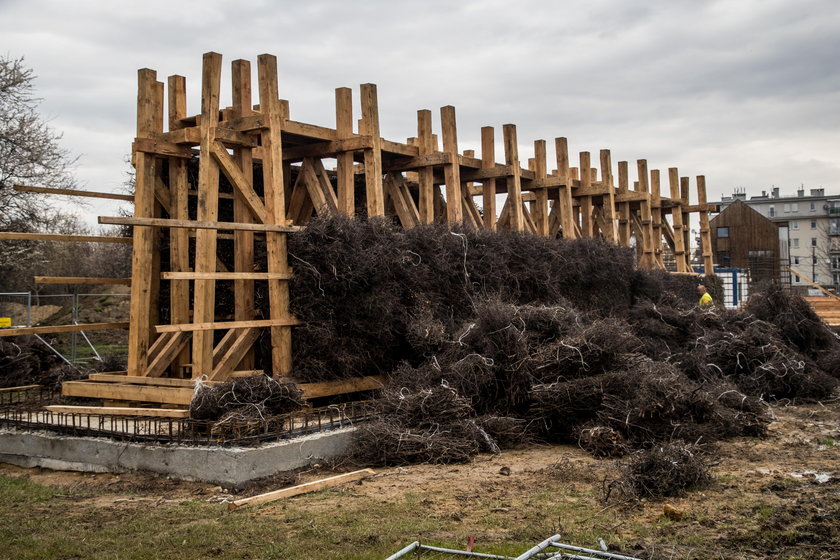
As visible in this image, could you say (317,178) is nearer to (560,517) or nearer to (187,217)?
(187,217)

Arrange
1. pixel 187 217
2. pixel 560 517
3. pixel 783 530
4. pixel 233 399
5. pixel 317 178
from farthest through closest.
→ pixel 317 178 < pixel 187 217 < pixel 233 399 < pixel 560 517 < pixel 783 530

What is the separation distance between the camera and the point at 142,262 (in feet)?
38.1

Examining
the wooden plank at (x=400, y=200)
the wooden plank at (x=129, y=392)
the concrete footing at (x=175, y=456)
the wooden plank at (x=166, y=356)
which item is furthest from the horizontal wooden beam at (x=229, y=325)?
the wooden plank at (x=400, y=200)

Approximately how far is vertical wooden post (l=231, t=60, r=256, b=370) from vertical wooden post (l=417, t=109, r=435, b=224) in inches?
165

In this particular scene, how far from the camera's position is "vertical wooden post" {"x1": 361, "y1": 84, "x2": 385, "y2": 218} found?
41.4 feet

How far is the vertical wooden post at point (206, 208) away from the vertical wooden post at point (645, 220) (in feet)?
48.8

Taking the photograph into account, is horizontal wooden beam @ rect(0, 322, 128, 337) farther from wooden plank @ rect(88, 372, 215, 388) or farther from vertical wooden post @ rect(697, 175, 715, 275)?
vertical wooden post @ rect(697, 175, 715, 275)

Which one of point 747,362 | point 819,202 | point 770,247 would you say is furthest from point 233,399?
point 819,202

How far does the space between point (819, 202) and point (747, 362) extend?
88.4 meters

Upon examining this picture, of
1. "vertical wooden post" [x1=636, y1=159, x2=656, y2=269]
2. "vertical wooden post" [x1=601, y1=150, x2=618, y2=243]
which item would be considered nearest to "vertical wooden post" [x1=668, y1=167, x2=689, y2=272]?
"vertical wooden post" [x1=636, y1=159, x2=656, y2=269]

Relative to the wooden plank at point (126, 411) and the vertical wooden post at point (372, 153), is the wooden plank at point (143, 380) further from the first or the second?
the vertical wooden post at point (372, 153)

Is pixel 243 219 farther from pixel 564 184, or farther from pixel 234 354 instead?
pixel 564 184

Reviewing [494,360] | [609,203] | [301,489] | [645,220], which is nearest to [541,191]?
[609,203]

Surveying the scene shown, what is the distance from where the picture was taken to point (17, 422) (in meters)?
10.1
